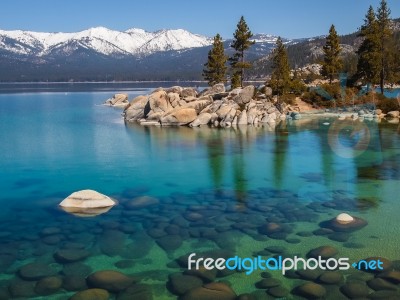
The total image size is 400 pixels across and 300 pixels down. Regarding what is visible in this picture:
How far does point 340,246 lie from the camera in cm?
1728

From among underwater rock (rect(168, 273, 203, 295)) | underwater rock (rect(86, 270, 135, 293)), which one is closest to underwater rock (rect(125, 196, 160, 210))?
underwater rock (rect(86, 270, 135, 293))

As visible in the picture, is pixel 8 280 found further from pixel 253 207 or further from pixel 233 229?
pixel 253 207

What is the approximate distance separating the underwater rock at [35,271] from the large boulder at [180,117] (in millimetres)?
47956

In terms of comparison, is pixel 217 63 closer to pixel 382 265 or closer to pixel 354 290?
pixel 382 265

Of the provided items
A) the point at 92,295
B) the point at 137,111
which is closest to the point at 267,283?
the point at 92,295

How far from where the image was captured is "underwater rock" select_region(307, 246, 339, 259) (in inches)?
643

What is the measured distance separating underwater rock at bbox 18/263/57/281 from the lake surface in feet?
0.24

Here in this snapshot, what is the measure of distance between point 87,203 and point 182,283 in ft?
33.9

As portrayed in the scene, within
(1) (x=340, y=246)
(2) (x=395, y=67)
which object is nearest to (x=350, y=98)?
(2) (x=395, y=67)

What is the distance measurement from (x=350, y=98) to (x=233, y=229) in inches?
2436

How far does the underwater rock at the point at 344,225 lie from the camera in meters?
19.2

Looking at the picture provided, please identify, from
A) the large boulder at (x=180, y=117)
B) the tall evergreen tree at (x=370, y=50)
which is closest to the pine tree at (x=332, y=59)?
the tall evergreen tree at (x=370, y=50)

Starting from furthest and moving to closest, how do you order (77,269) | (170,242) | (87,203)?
1. (87,203)
2. (170,242)
3. (77,269)

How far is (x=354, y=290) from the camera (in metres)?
13.7
